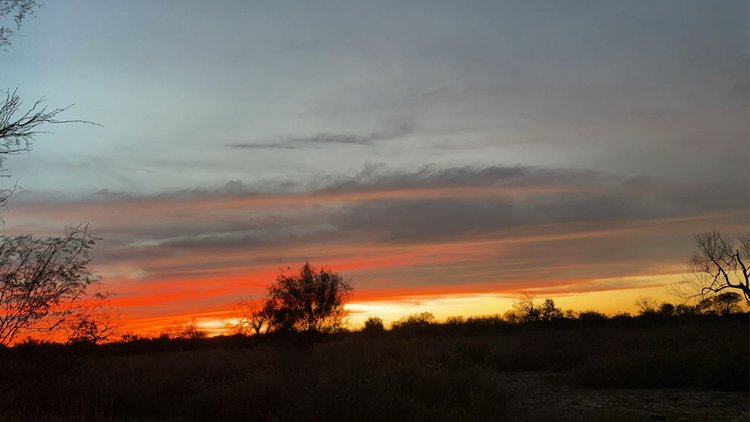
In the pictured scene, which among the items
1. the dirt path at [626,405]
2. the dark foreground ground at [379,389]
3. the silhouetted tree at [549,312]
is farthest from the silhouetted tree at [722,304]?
the dirt path at [626,405]

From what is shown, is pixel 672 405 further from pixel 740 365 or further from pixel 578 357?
pixel 578 357

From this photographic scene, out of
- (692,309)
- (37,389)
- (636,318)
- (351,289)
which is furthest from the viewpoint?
(692,309)

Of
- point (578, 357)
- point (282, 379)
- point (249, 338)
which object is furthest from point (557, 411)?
point (249, 338)

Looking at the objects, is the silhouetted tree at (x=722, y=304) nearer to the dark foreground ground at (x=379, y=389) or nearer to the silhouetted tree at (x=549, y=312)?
the silhouetted tree at (x=549, y=312)

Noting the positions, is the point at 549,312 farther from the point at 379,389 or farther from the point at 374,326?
the point at 379,389

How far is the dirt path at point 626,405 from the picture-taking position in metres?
13.5

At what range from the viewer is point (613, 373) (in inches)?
779

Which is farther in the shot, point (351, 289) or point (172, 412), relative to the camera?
point (351, 289)

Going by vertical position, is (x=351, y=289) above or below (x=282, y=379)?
above

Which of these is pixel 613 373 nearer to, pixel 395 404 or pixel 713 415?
pixel 713 415

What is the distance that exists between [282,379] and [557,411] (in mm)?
8126

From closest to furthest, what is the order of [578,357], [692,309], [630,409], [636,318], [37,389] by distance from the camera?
[37,389], [630,409], [578,357], [636,318], [692,309]

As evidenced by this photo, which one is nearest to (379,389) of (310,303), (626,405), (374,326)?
(626,405)

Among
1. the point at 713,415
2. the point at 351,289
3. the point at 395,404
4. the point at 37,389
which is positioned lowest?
the point at 713,415
